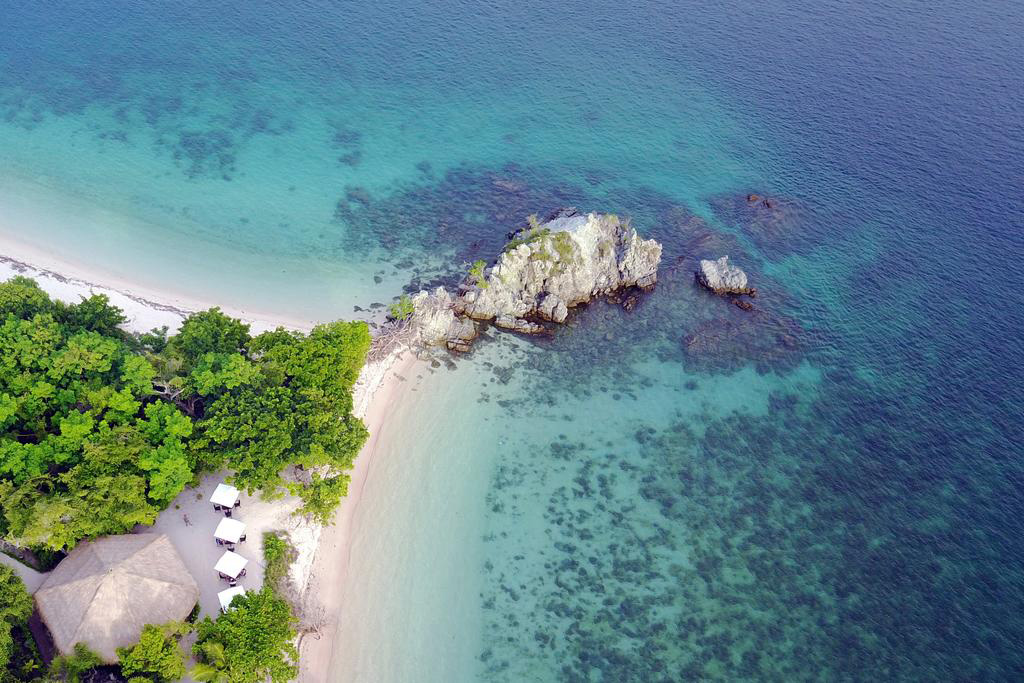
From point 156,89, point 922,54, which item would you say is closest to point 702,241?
point 922,54

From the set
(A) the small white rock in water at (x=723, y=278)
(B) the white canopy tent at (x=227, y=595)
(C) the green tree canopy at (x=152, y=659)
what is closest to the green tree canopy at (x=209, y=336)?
(B) the white canopy tent at (x=227, y=595)

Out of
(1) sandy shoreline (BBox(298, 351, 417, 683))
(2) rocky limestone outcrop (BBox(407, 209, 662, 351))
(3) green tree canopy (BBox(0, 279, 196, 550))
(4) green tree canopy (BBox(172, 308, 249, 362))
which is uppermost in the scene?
(2) rocky limestone outcrop (BBox(407, 209, 662, 351))

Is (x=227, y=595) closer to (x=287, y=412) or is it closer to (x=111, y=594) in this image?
(x=111, y=594)

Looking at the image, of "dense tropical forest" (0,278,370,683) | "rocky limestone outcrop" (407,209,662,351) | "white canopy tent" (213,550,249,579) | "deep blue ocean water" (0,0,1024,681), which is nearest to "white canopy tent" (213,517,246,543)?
"white canopy tent" (213,550,249,579)

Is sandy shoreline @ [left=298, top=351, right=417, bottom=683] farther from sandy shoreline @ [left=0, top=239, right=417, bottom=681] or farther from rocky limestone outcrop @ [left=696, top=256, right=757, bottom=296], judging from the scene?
rocky limestone outcrop @ [left=696, top=256, right=757, bottom=296]

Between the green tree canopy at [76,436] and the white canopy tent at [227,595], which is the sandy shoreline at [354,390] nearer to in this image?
the white canopy tent at [227,595]

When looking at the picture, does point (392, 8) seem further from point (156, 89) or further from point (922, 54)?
point (922, 54)

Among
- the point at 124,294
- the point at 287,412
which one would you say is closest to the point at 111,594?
the point at 287,412
